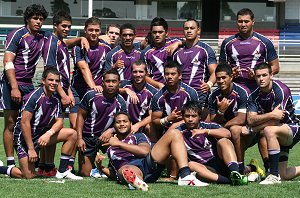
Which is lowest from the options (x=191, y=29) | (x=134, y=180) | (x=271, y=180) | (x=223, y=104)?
(x=271, y=180)

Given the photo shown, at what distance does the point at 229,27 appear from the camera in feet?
98.5

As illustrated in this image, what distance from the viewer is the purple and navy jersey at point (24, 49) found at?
28.8ft

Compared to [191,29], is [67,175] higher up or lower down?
lower down

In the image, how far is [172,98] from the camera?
336 inches

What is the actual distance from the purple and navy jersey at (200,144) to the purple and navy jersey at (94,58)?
199 centimetres

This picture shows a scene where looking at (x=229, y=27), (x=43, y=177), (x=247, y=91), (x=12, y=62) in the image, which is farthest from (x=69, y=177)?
(x=229, y=27)

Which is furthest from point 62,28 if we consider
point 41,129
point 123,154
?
point 123,154

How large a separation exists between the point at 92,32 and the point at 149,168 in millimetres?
2503

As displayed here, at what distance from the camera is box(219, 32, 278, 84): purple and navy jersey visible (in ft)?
29.0

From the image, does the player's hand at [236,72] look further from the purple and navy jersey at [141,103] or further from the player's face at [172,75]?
the purple and navy jersey at [141,103]

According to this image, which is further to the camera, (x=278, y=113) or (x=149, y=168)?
(x=278, y=113)

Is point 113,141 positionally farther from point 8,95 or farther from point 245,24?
point 245,24

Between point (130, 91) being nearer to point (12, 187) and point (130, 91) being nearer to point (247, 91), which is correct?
point (247, 91)

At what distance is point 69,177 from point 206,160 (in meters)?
1.66
